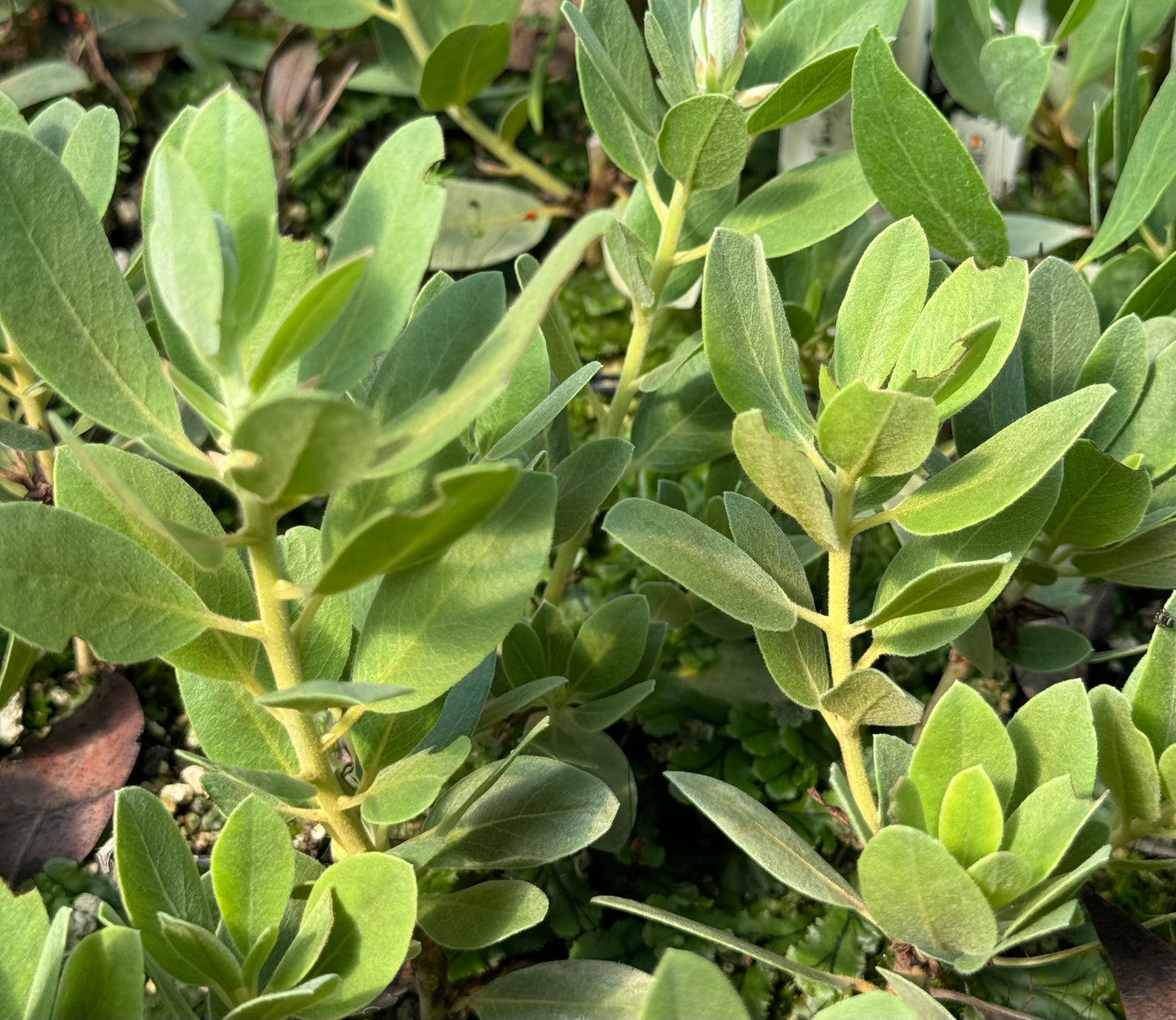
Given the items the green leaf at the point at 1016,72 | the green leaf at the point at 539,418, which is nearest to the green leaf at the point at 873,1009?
the green leaf at the point at 539,418

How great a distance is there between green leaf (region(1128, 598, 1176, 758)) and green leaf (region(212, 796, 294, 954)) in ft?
1.62

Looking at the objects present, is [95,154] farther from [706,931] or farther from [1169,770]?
[1169,770]

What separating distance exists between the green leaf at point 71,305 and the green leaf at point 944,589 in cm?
38

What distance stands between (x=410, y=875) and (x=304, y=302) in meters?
0.28

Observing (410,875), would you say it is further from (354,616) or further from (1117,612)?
(1117,612)

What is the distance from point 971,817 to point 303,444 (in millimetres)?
406

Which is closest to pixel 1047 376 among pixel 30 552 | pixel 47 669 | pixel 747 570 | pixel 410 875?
pixel 747 570

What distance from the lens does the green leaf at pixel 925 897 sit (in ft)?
1.84

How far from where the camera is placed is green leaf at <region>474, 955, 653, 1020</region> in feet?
2.22

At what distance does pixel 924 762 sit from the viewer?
2.11 feet

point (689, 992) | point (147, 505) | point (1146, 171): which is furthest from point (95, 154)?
point (1146, 171)

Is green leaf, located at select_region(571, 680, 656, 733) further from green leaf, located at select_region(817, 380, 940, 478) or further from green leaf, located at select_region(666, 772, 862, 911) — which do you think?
green leaf, located at select_region(817, 380, 940, 478)

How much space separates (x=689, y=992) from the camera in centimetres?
49

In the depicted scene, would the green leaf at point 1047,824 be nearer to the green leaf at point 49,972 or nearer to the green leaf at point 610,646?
the green leaf at point 610,646
